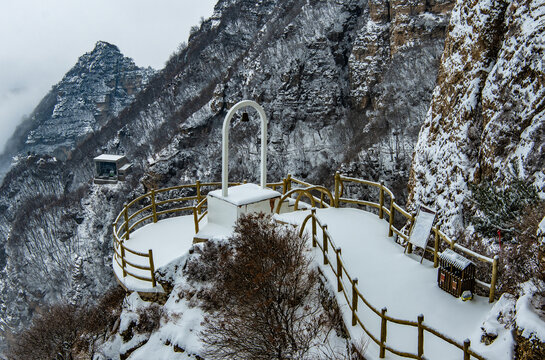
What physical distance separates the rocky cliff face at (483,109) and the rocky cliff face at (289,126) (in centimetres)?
3404

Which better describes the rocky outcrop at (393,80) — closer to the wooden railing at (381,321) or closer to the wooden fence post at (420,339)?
the wooden railing at (381,321)

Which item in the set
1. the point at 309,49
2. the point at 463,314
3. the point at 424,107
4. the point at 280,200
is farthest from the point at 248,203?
the point at 309,49

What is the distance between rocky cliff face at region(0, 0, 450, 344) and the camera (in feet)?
211

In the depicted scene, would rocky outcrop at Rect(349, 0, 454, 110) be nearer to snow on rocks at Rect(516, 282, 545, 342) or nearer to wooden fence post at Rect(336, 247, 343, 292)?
wooden fence post at Rect(336, 247, 343, 292)

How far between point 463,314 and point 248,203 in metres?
5.65

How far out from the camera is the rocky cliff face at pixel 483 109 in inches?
575

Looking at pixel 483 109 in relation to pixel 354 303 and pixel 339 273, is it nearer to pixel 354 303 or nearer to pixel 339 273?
pixel 339 273

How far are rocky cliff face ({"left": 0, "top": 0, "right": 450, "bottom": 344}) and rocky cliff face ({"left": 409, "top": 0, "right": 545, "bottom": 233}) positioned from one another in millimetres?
34042

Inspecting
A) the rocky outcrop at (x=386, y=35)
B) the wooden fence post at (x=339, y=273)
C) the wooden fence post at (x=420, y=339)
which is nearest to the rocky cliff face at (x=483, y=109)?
the wooden fence post at (x=339, y=273)

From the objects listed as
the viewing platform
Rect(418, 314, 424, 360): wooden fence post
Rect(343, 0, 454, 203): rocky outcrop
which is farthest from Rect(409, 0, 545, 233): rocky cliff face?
Rect(343, 0, 454, 203): rocky outcrop

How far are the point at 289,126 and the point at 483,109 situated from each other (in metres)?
57.6

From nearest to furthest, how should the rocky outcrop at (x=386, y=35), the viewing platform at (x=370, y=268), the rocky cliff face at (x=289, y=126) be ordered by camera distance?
the viewing platform at (x=370, y=268), the rocky cliff face at (x=289, y=126), the rocky outcrop at (x=386, y=35)

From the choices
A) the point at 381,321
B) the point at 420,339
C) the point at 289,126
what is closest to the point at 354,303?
the point at 381,321

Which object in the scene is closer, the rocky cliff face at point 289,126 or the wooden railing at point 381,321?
the wooden railing at point 381,321
